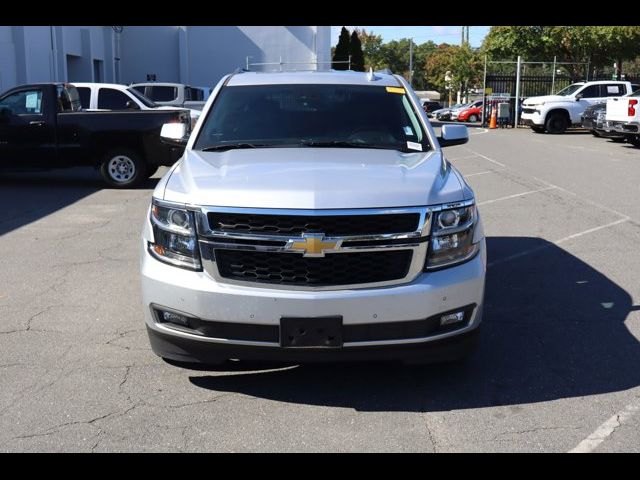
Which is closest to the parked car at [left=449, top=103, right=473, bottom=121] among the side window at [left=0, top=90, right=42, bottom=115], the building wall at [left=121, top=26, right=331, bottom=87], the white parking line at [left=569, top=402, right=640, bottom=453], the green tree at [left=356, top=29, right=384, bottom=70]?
the building wall at [left=121, top=26, right=331, bottom=87]

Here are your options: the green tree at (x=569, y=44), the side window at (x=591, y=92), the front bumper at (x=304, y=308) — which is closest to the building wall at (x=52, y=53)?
the side window at (x=591, y=92)

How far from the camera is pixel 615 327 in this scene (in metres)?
5.49

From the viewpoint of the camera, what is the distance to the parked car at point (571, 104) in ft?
97.5

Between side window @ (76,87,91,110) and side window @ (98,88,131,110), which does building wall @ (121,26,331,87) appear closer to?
side window @ (76,87,91,110)

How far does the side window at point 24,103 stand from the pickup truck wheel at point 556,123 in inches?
863

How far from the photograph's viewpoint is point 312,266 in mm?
3914

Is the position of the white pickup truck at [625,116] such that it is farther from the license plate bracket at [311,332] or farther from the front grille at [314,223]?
the license plate bracket at [311,332]

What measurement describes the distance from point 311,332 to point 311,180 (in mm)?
848

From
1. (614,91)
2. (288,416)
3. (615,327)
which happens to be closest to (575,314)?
(615,327)

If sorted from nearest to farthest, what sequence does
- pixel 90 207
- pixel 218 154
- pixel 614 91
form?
pixel 218 154 → pixel 90 207 → pixel 614 91

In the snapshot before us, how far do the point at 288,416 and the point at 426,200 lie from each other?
1367 millimetres

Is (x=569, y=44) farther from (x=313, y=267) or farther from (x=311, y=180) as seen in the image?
(x=313, y=267)

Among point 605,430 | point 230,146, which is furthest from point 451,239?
point 230,146
